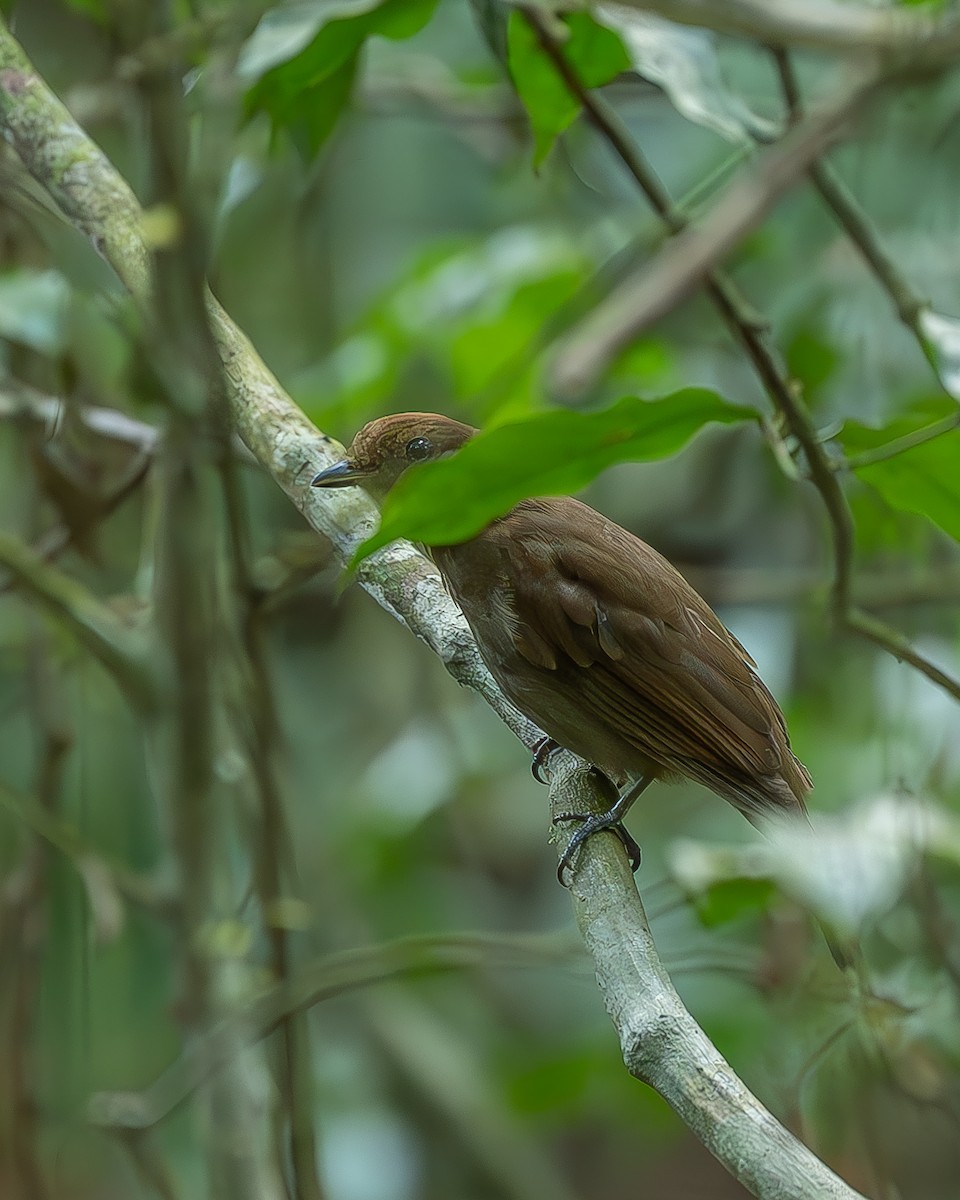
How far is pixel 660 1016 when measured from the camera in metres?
1.66

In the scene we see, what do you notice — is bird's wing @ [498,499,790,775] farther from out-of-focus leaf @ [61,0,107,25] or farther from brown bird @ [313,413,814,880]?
out-of-focus leaf @ [61,0,107,25]

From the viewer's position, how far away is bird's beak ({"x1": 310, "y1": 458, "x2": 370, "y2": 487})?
8.05 ft

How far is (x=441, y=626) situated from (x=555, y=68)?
3.11 ft

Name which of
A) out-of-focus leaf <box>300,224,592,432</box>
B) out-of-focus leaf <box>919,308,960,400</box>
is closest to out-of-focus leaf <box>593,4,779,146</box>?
out-of-focus leaf <box>919,308,960,400</box>

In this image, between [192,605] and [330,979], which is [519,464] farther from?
[330,979]

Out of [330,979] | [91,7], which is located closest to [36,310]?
[91,7]

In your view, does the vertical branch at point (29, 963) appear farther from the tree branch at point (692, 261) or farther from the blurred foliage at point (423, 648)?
the tree branch at point (692, 261)

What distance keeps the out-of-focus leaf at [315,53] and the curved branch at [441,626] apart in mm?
312

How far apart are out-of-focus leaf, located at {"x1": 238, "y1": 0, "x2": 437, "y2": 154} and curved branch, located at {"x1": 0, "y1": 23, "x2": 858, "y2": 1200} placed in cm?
31

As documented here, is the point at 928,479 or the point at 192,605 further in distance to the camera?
the point at 928,479

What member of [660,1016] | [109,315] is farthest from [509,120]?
[660,1016]

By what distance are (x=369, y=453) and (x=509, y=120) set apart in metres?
1.53

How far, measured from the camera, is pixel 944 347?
228cm

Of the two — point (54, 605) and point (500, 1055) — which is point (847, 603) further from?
point (500, 1055)
